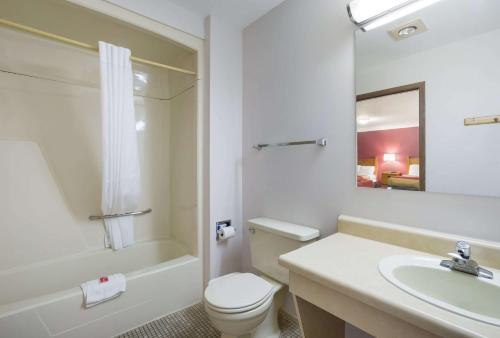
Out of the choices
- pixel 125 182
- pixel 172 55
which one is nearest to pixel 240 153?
pixel 125 182

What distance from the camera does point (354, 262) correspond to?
0.95 meters

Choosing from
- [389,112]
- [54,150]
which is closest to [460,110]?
[389,112]

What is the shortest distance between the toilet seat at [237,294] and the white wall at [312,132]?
0.51m

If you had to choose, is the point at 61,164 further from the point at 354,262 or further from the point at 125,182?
the point at 354,262

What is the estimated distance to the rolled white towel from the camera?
4.69 feet

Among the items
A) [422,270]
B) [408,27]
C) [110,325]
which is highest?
[408,27]

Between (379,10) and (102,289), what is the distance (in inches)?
89.9

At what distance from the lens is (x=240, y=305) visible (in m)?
1.22

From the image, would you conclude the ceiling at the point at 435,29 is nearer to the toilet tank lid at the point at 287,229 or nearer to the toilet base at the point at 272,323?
the toilet tank lid at the point at 287,229

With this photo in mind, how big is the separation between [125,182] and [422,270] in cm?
182

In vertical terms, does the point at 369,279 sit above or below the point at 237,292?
above

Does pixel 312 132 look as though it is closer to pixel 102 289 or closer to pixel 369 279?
pixel 369 279

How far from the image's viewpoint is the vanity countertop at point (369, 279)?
0.59 m

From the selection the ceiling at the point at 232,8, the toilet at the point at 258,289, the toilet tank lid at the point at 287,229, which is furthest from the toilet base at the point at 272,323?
the ceiling at the point at 232,8
